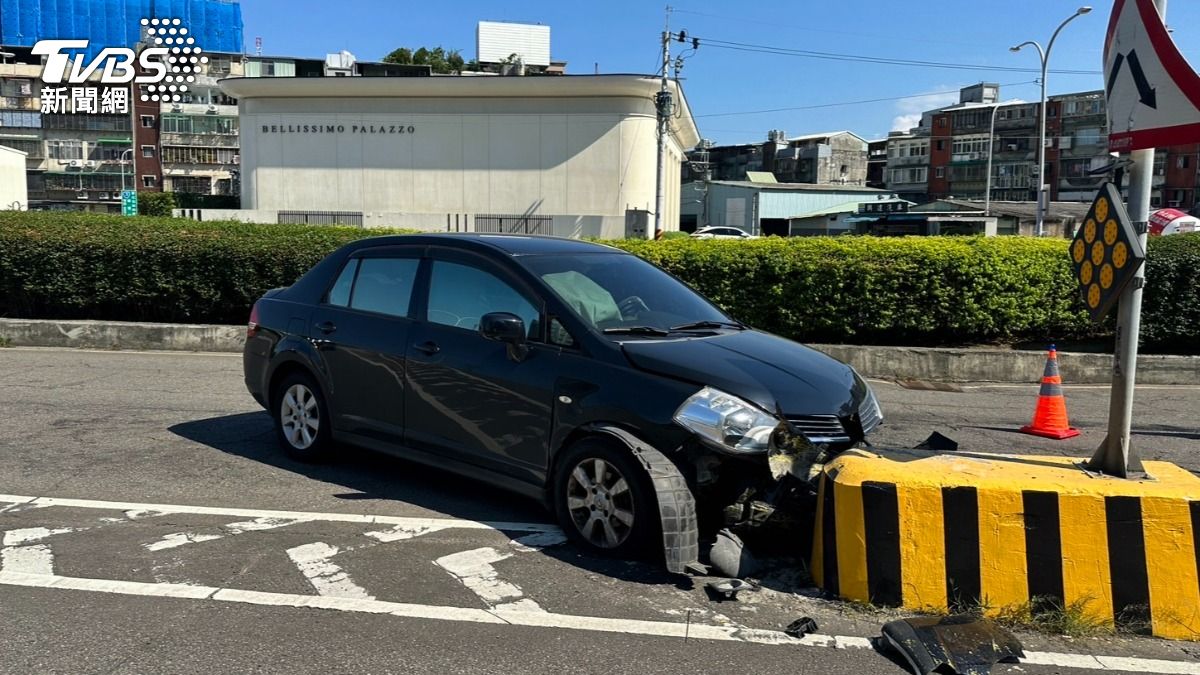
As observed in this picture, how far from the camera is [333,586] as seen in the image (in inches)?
162

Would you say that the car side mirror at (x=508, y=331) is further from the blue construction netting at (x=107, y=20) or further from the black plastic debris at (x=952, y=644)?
the blue construction netting at (x=107, y=20)

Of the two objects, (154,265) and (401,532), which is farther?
(154,265)

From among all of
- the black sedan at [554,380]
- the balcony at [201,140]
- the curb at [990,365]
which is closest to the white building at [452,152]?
the curb at [990,365]

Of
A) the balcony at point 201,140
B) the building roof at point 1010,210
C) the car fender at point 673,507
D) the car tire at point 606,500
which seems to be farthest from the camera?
the balcony at point 201,140

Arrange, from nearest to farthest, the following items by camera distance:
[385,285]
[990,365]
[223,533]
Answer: [223,533], [385,285], [990,365]

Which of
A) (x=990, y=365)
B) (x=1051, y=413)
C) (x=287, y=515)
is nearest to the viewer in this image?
(x=287, y=515)

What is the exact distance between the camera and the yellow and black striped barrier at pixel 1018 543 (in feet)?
12.3

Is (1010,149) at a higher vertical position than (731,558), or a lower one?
higher

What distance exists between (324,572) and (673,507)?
1.71m

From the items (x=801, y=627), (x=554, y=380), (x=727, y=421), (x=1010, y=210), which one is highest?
(x=1010, y=210)

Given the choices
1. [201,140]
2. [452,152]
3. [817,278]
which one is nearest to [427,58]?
[201,140]

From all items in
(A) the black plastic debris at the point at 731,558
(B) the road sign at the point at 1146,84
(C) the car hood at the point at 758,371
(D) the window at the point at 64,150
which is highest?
(D) the window at the point at 64,150

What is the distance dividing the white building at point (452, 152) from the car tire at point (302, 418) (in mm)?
28041

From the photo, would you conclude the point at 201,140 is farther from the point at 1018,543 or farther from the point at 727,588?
the point at 1018,543
